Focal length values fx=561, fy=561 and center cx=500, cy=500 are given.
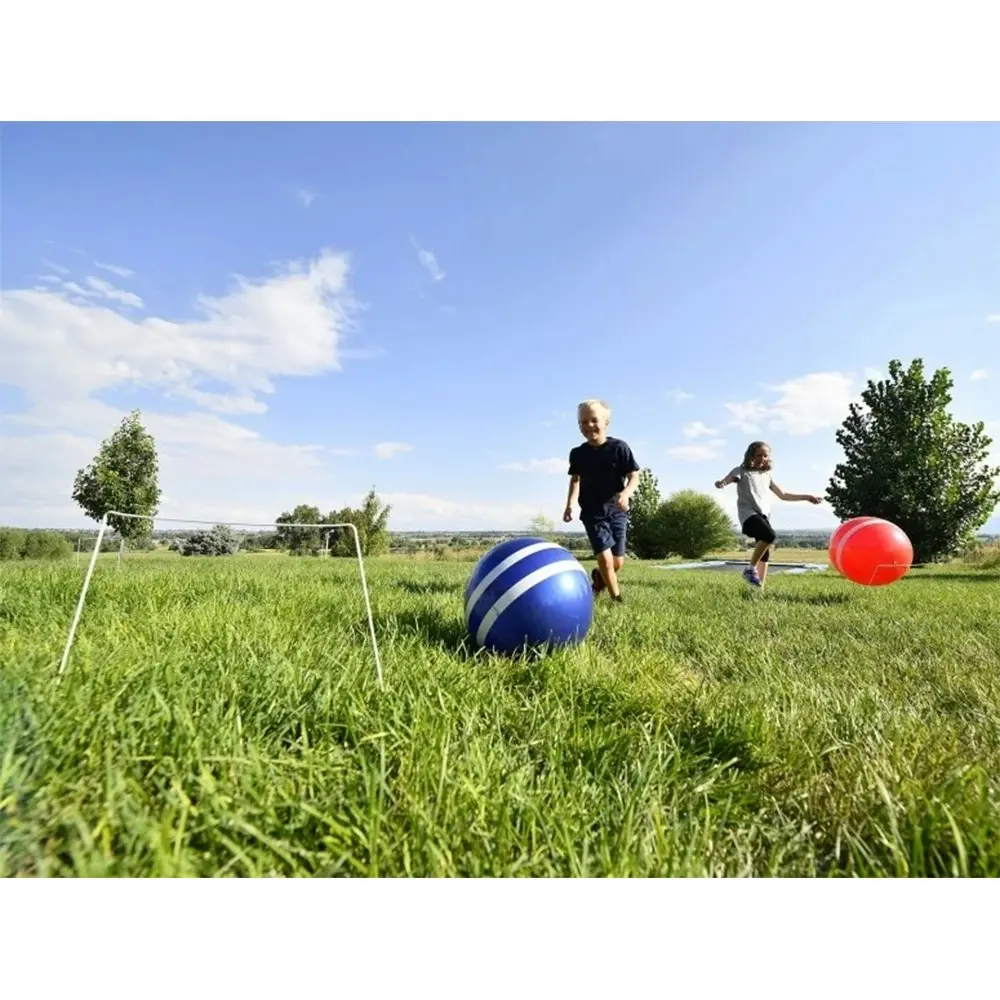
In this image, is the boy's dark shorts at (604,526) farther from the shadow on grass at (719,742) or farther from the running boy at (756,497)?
the shadow on grass at (719,742)

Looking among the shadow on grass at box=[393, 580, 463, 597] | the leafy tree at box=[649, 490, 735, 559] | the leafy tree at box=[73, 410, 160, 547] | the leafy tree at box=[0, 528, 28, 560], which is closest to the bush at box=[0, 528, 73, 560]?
the leafy tree at box=[0, 528, 28, 560]

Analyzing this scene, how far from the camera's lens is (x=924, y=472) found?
88.0ft

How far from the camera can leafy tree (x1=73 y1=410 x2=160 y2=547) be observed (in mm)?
34250

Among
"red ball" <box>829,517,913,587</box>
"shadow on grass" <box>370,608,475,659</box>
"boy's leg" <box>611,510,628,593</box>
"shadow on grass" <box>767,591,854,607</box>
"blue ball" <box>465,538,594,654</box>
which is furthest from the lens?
"red ball" <box>829,517,913,587</box>

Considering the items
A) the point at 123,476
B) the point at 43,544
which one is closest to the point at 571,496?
the point at 123,476

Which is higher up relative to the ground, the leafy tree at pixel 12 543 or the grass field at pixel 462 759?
the grass field at pixel 462 759

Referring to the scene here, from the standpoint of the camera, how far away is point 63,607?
405cm

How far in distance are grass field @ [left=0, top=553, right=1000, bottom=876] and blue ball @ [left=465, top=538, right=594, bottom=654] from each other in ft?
0.91

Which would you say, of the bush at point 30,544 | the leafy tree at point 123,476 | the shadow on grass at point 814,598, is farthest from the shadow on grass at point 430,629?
the bush at point 30,544

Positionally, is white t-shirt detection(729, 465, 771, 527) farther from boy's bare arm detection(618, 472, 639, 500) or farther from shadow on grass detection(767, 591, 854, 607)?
boy's bare arm detection(618, 472, 639, 500)

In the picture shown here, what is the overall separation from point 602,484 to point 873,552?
4.05 metres

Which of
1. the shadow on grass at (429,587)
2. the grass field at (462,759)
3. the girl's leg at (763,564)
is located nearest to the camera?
the grass field at (462,759)

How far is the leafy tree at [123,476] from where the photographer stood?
34.2 meters
